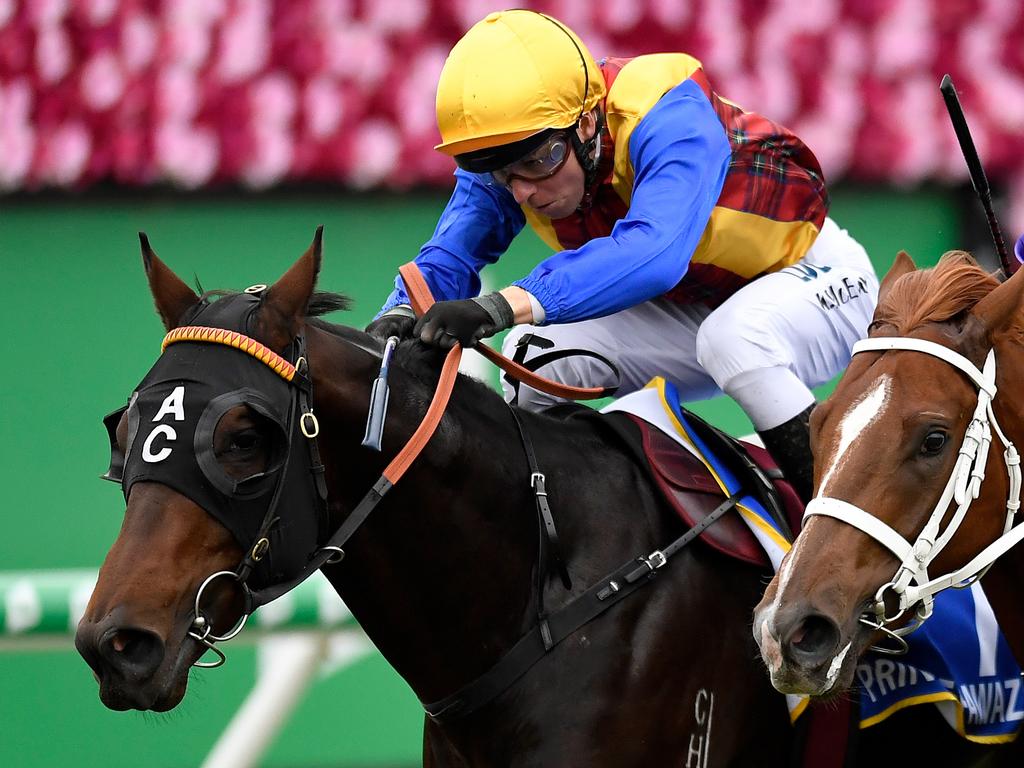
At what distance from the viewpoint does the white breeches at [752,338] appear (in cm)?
315

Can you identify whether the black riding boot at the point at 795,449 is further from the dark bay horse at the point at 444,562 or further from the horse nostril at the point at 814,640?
the horse nostril at the point at 814,640

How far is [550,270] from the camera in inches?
113

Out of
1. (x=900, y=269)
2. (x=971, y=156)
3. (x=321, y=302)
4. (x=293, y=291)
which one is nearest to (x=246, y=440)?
(x=293, y=291)

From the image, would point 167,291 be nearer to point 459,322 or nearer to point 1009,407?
point 459,322

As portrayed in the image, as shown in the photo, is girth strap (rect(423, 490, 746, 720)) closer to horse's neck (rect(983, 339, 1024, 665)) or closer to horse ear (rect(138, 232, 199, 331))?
horse's neck (rect(983, 339, 1024, 665))

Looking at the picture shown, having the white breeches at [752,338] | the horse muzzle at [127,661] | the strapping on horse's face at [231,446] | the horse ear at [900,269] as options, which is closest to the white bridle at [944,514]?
the horse ear at [900,269]

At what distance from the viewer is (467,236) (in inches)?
137

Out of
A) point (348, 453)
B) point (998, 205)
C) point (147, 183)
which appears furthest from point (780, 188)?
point (147, 183)

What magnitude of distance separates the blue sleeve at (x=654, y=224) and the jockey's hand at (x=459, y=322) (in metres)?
0.12

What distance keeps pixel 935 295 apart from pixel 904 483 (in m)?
0.37

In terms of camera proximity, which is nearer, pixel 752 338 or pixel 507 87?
pixel 507 87

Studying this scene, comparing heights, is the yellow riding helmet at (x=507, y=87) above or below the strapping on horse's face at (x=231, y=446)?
above

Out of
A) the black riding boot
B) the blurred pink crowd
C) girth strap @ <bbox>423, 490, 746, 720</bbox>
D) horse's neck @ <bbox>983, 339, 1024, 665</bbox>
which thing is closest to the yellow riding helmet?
the black riding boot

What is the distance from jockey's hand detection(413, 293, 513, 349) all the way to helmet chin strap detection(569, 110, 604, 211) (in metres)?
0.52
